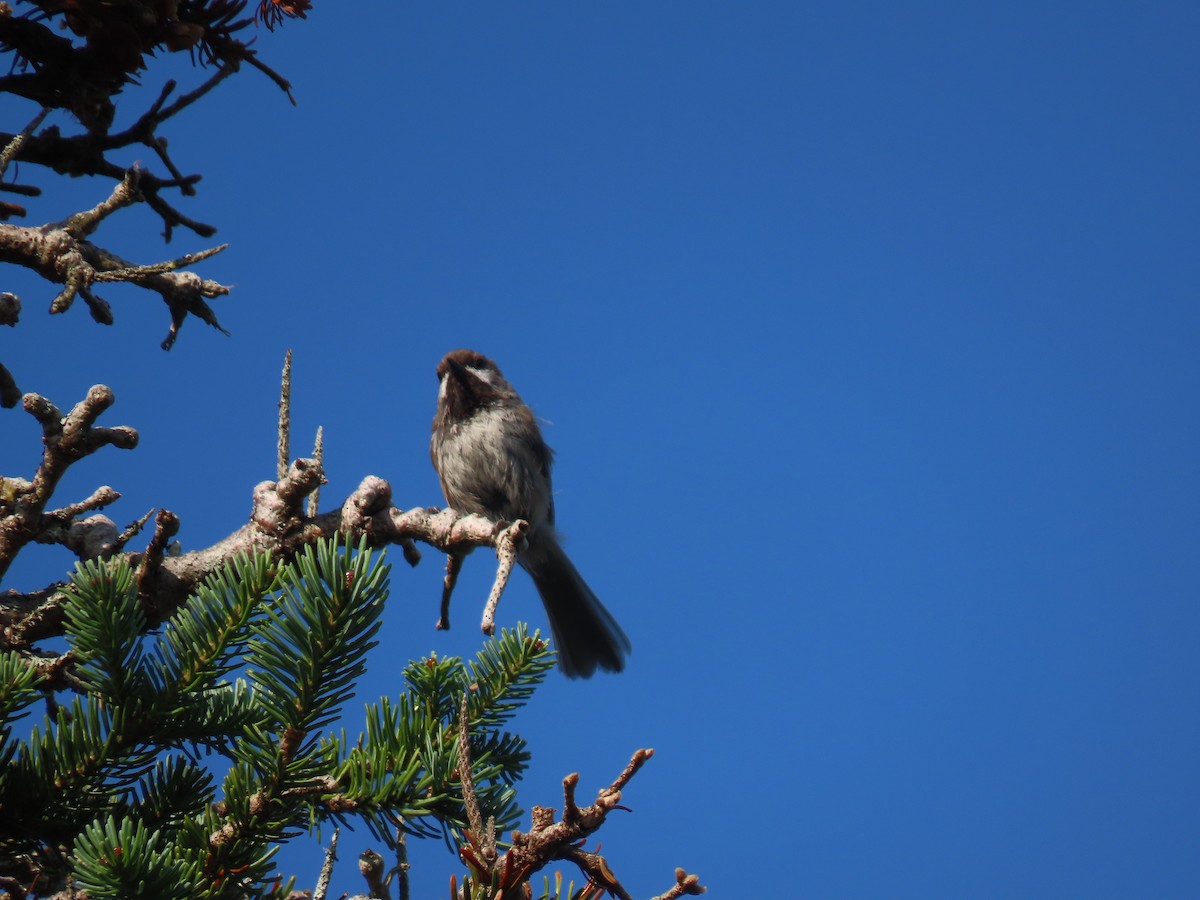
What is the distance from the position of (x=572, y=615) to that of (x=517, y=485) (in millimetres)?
901

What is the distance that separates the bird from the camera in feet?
19.1

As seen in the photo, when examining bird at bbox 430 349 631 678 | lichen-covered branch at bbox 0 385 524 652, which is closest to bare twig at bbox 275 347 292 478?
lichen-covered branch at bbox 0 385 524 652

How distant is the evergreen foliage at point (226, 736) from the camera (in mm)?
1438

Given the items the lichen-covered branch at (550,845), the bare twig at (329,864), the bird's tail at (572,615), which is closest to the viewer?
the lichen-covered branch at (550,845)

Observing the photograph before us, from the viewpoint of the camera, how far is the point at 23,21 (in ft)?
7.26

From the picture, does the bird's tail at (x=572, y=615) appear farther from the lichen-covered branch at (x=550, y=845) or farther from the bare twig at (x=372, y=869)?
the lichen-covered branch at (x=550, y=845)

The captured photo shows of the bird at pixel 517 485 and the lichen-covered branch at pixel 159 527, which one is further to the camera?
the bird at pixel 517 485

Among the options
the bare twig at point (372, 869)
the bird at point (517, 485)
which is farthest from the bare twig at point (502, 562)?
the bird at point (517, 485)

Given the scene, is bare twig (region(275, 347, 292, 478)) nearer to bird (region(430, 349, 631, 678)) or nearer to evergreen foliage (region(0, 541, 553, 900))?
evergreen foliage (region(0, 541, 553, 900))

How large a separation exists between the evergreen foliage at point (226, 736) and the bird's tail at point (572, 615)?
4.43 meters

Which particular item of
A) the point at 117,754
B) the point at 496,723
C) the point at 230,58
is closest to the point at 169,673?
the point at 117,754

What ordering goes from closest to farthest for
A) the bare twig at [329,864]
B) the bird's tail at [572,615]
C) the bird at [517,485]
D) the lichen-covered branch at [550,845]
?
1. the lichen-covered branch at [550,845]
2. the bare twig at [329,864]
3. the bird at [517,485]
4. the bird's tail at [572,615]

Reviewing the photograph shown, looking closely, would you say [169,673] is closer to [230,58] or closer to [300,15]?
[230,58]

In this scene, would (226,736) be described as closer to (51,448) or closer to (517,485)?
(51,448)
